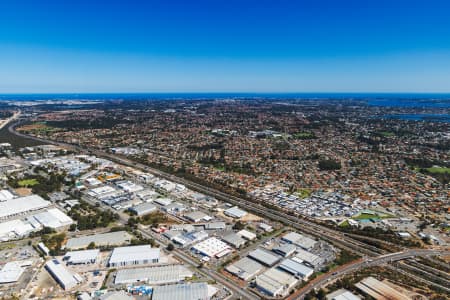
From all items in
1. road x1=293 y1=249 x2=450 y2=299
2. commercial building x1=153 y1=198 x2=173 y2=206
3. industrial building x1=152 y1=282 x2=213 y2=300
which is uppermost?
industrial building x1=152 y1=282 x2=213 y2=300

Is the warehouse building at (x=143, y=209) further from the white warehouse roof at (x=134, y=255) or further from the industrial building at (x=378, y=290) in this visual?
the industrial building at (x=378, y=290)

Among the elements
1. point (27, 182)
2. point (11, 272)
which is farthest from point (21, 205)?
point (11, 272)

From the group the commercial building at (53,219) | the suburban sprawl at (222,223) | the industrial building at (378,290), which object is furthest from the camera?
the commercial building at (53,219)

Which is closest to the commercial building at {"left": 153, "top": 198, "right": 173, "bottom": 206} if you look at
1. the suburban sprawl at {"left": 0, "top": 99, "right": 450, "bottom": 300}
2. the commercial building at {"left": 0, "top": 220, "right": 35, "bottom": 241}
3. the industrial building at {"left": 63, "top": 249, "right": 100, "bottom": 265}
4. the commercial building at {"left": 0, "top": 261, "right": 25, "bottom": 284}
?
the suburban sprawl at {"left": 0, "top": 99, "right": 450, "bottom": 300}

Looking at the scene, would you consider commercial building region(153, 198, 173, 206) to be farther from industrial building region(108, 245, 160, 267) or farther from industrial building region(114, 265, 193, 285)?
industrial building region(114, 265, 193, 285)

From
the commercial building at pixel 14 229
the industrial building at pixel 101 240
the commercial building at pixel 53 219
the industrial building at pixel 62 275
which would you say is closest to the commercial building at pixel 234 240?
the industrial building at pixel 101 240

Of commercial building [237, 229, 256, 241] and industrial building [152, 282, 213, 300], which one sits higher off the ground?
industrial building [152, 282, 213, 300]

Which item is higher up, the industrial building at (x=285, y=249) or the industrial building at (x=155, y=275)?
the industrial building at (x=155, y=275)

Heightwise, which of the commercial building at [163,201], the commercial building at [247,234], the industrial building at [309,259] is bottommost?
the industrial building at [309,259]

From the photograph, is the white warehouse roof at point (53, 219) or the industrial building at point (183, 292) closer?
the industrial building at point (183, 292)
